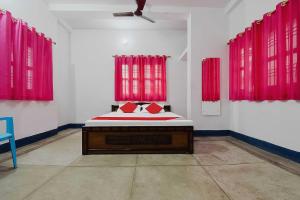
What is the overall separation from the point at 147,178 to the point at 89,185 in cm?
59

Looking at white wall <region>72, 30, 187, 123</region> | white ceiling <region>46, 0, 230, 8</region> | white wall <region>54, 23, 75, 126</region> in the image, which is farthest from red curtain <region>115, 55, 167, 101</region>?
white ceiling <region>46, 0, 230, 8</region>

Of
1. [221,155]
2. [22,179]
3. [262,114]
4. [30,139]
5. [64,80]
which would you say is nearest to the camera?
[22,179]

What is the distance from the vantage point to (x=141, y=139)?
3.00 m

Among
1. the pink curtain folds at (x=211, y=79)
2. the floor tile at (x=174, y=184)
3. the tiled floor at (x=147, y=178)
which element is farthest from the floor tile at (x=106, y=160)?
the pink curtain folds at (x=211, y=79)

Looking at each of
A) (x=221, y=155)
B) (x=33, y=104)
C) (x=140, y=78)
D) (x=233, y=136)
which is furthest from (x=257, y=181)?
(x=140, y=78)

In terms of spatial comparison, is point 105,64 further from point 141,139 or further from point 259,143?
point 259,143

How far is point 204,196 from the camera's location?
1615 mm

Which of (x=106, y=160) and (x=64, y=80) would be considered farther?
(x=64, y=80)

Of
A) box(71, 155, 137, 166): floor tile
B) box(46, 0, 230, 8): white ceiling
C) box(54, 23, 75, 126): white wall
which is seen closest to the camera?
box(71, 155, 137, 166): floor tile

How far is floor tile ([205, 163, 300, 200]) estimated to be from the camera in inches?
64.1

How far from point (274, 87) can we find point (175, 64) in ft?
11.6

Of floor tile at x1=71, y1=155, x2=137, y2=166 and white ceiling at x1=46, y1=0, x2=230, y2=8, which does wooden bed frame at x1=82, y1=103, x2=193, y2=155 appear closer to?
floor tile at x1=71, y1=155, x2=137, y2=166

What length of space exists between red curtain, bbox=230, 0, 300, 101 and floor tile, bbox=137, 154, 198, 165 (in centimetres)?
161

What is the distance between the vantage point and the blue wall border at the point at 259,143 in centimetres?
258
